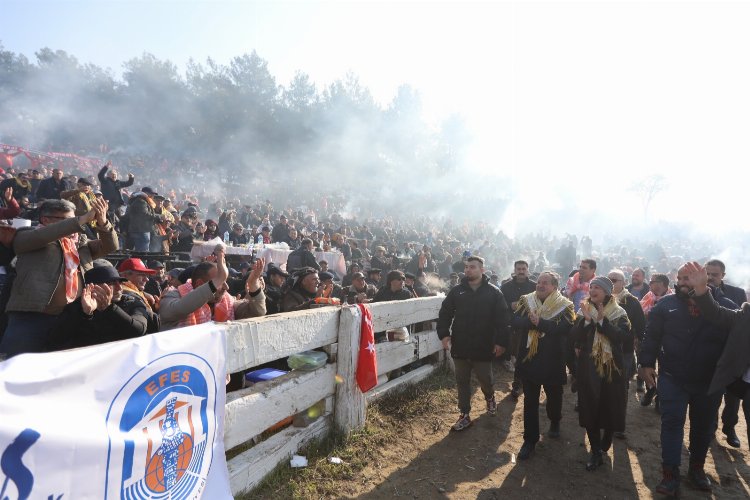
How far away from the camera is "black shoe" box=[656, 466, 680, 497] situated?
12.7 ft

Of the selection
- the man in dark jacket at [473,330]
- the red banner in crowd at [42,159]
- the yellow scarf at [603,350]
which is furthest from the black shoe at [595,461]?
the red banner in crowd at [42,159]

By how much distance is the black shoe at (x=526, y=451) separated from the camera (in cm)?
449

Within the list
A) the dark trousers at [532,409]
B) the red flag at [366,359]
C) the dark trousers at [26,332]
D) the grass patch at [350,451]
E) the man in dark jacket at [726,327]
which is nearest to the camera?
the dark trousers at [26,332]

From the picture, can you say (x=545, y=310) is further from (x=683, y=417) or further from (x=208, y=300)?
(x=208, y=300)

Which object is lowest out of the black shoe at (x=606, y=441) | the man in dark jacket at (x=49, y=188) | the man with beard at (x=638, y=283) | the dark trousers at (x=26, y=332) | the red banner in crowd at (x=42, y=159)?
the black shoe at (x=606, y=441)

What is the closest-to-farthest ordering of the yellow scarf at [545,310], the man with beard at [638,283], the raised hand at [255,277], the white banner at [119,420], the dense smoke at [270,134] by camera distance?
the white banner at [119,420]
the raised hand at [255,277]
the yellow scarf at [545,310]
the man with beard at [638,283]
the dense smoke at [270,134]

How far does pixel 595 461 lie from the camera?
14.2 feet

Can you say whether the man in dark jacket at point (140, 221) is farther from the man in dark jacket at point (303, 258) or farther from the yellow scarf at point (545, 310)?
the yellow scarf at point (545, 310)

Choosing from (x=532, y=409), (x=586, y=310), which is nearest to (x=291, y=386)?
(x=532, y=409)

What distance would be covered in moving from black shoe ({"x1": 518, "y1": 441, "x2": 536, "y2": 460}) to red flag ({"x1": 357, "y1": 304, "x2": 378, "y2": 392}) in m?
1.74

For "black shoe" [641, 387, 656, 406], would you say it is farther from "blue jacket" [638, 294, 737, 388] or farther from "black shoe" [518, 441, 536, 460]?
"black shoe" [518, 441, 536, 460]

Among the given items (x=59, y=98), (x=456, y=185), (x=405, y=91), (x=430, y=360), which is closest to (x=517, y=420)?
(x=430, y=360)

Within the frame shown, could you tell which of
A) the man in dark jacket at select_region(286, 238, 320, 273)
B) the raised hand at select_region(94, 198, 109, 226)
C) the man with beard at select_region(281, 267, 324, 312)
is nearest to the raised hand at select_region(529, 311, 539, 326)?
the man with beard at select_region(281, 267, 324, 312)

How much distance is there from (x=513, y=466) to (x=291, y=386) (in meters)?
2.51
